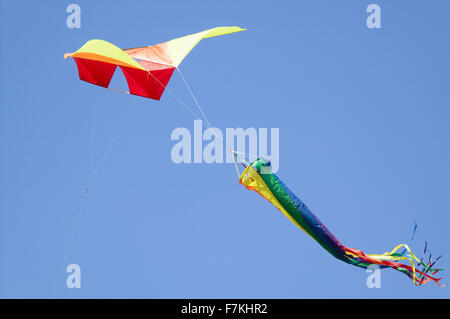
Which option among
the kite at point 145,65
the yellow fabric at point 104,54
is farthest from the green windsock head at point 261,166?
the yellow fabric at point 104,54

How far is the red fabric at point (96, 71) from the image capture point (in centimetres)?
A: 1861

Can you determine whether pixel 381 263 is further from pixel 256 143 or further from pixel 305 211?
pixel 256 143

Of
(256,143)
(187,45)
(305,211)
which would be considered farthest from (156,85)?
(305,211)

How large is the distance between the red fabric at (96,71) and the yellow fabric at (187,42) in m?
1.43

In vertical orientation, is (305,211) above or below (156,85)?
below

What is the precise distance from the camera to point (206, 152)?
1791 centimetres

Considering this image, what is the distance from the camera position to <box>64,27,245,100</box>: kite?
60.5 feet

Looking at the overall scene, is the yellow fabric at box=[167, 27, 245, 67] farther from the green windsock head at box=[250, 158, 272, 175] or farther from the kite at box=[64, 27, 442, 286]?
the green windsock head at box=[250, 158, 272, 175]

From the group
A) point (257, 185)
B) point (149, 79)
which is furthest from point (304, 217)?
point (149, 79)

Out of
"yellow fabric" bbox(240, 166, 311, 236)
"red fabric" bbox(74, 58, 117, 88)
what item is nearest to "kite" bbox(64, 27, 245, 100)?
"red fabric" bbox(74, 58, 117, 88)

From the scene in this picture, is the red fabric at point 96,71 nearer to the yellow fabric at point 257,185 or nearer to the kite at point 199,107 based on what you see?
the kite at point 199,107

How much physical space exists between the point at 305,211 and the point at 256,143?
186 centimetres

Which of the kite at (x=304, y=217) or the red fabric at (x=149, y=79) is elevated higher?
the red fabric at (x=149, y=79)

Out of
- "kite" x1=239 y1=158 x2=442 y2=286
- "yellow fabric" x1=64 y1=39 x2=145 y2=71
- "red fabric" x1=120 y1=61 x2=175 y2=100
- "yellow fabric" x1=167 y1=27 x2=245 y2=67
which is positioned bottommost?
"kite" x1=239 y1=158 x2=442 y2=286
